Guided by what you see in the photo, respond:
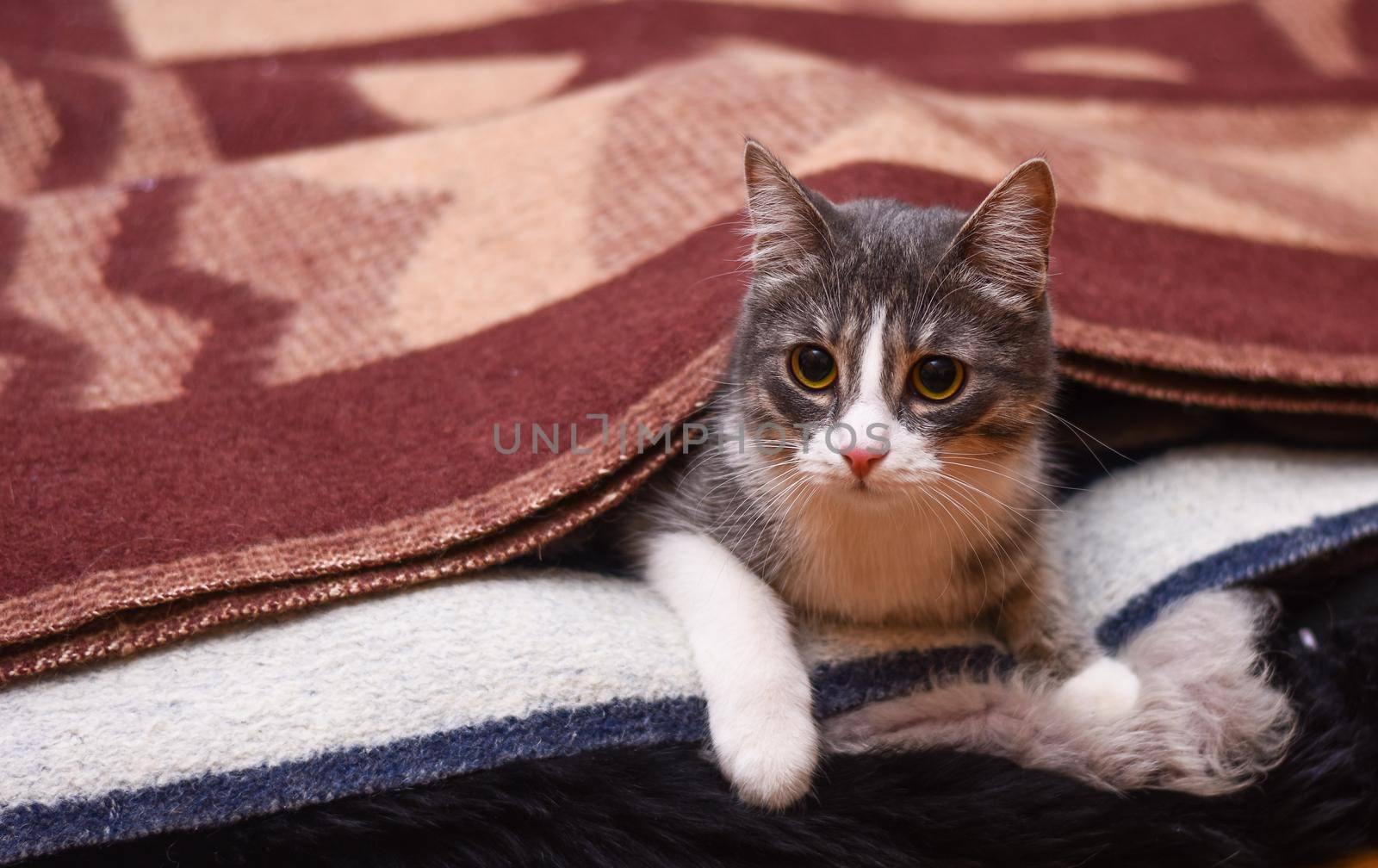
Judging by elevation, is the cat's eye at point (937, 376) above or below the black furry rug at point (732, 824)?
above

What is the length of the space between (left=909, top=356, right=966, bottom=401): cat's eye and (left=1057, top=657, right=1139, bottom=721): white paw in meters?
0.29

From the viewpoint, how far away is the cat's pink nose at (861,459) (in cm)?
76

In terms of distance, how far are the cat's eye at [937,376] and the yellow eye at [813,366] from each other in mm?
66

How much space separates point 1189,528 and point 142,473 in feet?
3.37

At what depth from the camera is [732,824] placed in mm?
772

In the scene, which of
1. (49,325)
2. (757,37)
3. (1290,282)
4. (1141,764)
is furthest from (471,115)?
(1141,764)

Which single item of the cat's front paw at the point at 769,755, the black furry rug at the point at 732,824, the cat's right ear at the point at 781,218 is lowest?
the black furry rug at the point at 732,824

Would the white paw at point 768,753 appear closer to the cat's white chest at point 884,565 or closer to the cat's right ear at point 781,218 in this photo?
the cat's white chest at point 884,565

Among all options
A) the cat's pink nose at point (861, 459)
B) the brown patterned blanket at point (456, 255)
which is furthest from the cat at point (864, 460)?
the brown patterned blanket at point (456, 255)

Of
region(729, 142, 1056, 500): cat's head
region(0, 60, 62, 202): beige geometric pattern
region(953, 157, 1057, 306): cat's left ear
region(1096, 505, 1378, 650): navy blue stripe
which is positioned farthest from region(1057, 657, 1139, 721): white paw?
region(0, 60, 62, 202): beige geometric pattern

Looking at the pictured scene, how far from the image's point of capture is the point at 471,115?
1.62 m

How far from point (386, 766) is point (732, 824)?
0.27 metres

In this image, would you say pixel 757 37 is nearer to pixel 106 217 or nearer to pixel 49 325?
pixel 106 217

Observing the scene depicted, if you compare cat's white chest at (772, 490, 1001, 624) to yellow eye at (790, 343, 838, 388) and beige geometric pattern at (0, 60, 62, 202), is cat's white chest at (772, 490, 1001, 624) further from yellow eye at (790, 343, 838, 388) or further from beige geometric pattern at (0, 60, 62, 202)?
beige geometric pattern at (0, 60, 62, 202)
